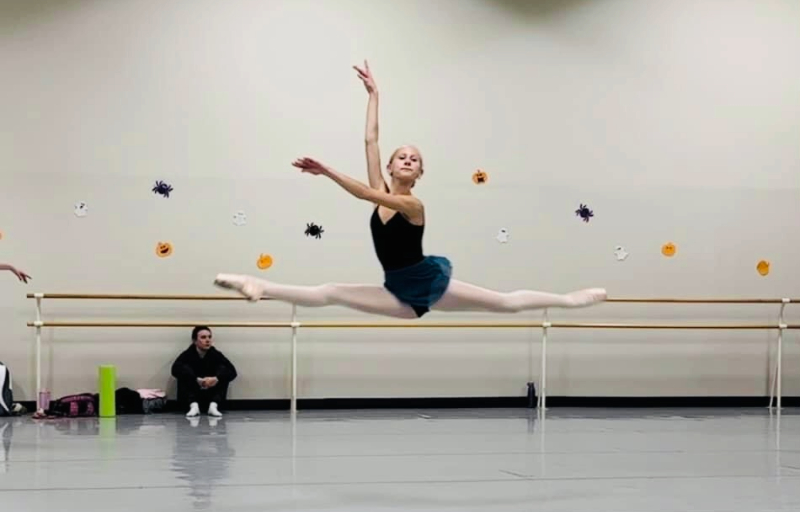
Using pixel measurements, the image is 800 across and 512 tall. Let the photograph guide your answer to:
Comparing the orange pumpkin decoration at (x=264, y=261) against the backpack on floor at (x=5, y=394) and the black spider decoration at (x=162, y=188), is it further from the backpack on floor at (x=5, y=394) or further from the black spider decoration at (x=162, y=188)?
the backpack on floor at (x=5, y=394)

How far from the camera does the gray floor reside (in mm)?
4777

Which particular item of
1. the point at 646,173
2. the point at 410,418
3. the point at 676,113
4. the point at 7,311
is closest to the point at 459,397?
the point at 410,418

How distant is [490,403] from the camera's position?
33.0 feet

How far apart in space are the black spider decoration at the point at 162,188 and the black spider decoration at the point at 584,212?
3865 millimetres

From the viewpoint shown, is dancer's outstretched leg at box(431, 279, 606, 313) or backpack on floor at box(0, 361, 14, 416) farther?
backpack on floor at box(0, 361, 14, 416)

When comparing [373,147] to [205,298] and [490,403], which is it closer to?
[205,298]

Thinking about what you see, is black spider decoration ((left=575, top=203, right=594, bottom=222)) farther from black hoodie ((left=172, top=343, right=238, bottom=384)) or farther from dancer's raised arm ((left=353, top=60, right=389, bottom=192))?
dancer's raised arm ((left=353, top=60, right=389, bottom=192))

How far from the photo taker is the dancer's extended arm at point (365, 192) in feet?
15.7

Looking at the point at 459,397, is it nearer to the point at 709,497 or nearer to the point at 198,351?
the point at 198,351

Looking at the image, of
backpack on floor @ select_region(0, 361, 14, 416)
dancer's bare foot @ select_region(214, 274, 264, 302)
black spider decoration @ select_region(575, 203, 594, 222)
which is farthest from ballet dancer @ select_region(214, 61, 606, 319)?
black spider decoration @ select_region(575, 203, 594, 222)

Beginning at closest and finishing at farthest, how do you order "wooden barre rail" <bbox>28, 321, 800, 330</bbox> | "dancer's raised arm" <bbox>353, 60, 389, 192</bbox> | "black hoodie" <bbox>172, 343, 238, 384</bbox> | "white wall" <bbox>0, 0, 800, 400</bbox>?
"dancer's raised arm" <bbox>353, 60, 389, 192</bbox>
"black hoodie" <bbox>172, 343, 238, 384</bbox>
"wooden barre rail" <bbox>28, 321, 800, 330</bbox>
"white wall" <bbox>0, 0, 800, 400</bbox>

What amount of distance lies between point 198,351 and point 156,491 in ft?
14.5

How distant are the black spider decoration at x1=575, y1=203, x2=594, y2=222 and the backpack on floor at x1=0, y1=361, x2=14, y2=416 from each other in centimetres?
542

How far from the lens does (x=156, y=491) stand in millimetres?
4969
